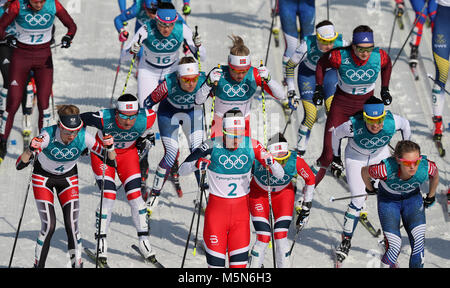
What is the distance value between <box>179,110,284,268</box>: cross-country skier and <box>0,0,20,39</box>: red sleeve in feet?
12.9

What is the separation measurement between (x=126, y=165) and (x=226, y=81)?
65.3 inches

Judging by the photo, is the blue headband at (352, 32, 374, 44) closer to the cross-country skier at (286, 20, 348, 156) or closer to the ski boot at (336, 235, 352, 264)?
the cross-country skier at (286, 20, 348, 156)

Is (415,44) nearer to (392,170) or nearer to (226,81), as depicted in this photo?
(226,81)

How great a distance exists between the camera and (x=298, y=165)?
34.9 ft

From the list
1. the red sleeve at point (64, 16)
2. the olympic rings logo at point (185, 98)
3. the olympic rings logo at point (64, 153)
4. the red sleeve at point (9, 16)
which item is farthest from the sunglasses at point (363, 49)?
the red sleeve at point (9, 16)

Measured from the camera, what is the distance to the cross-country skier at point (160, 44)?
12.8 metres

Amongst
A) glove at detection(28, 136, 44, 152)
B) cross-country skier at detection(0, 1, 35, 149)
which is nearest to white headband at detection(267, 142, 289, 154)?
glove at detection(28, 136, 44, 152)

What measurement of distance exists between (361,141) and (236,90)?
65.5 inches

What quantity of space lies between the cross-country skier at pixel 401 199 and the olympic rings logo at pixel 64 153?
3053 mm

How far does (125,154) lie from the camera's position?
444 inches

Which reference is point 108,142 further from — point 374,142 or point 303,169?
point 374,142

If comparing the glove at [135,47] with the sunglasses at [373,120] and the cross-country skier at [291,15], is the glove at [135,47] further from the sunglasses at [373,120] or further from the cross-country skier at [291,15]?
the sunglasses at [373,120]

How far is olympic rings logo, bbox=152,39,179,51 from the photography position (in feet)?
42.4

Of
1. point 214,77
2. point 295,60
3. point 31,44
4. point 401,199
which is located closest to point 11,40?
point 31,44
